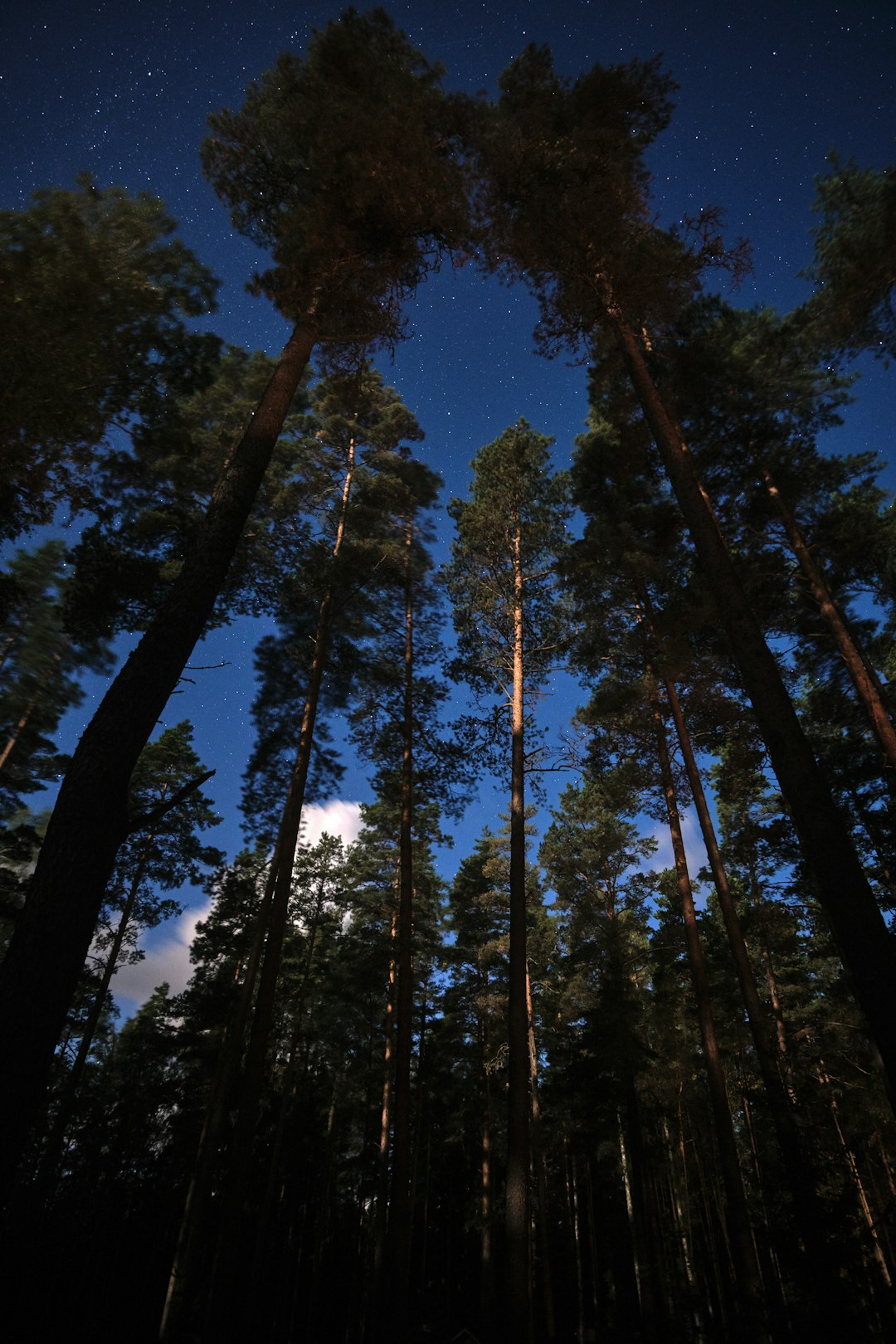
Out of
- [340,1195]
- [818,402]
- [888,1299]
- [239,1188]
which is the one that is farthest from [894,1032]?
[340,1195]

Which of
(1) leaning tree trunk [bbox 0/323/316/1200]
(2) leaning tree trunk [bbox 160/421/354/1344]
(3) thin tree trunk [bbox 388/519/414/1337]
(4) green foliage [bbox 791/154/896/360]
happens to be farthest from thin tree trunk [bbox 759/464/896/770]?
(1) leaning tree trunk [bbox 0/323/316/1200]

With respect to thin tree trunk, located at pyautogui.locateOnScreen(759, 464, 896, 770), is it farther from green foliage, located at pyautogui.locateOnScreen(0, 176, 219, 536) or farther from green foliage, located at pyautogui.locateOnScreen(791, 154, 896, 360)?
green foliage, located at pyautogui.locateOnScreen(0, 176, 219, 536)

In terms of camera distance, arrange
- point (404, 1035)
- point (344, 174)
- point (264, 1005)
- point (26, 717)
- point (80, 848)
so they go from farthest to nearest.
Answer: point (26, 717) → point (404, 1035) → point (264, 1005) → point (344, 174) → point (80, 848)

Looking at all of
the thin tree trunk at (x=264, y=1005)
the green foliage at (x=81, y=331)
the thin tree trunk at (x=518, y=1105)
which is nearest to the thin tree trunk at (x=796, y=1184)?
the thin tree trunk at (x=518, y=1105)

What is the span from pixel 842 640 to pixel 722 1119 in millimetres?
8338

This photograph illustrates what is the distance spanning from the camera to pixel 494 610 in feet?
46.5

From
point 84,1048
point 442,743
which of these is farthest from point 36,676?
point 442,743

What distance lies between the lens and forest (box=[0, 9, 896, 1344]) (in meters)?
7.03

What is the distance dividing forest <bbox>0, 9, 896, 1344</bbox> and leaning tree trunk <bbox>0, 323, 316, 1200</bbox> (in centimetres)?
2

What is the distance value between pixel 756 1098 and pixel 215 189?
15104mm

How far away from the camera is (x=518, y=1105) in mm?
8305

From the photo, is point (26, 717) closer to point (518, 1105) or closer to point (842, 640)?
point (518, 1105)

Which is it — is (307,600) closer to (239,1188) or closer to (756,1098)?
(239,1188)

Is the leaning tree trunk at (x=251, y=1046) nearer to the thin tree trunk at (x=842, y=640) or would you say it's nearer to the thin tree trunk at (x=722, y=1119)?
the thin tree trunk at (x=722, y=1119)
